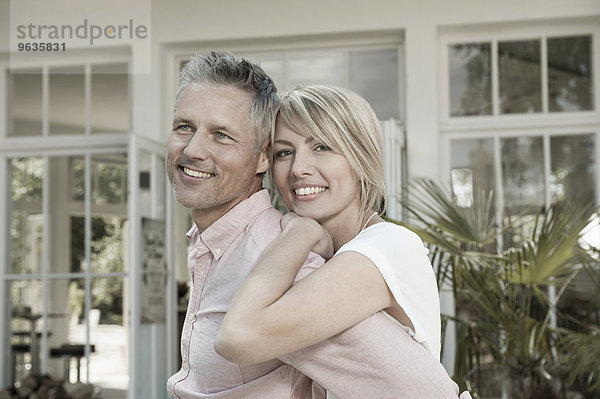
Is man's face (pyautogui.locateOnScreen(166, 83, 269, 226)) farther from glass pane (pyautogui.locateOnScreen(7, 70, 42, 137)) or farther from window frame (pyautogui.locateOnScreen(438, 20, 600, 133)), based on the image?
glass pane (pyautogui.locateOnScreen(7, 70, 42, 137))

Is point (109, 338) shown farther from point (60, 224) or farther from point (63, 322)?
point (60, 224)

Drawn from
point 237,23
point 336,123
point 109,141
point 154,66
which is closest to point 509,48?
point 237,23

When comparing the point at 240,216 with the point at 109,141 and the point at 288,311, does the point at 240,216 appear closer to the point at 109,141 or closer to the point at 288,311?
the point at 288,311

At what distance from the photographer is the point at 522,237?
4.25 metres

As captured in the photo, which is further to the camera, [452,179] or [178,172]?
[452,179]

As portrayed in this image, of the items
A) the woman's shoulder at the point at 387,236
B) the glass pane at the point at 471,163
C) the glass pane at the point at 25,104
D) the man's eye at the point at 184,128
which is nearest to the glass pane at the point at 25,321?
the glass pane at the point at 25,104

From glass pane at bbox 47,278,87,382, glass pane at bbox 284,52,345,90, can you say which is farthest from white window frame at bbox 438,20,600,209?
glass pane at bbox 47,278,87,382

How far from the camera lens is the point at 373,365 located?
1.09 meters

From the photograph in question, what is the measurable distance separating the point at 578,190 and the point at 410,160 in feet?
3.20

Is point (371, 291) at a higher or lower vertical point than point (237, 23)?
lower

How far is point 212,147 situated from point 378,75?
146 inches

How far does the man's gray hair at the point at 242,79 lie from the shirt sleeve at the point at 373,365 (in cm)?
37

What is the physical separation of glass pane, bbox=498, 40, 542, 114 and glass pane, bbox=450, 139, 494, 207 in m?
0.25

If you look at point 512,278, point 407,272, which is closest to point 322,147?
point 407,272
